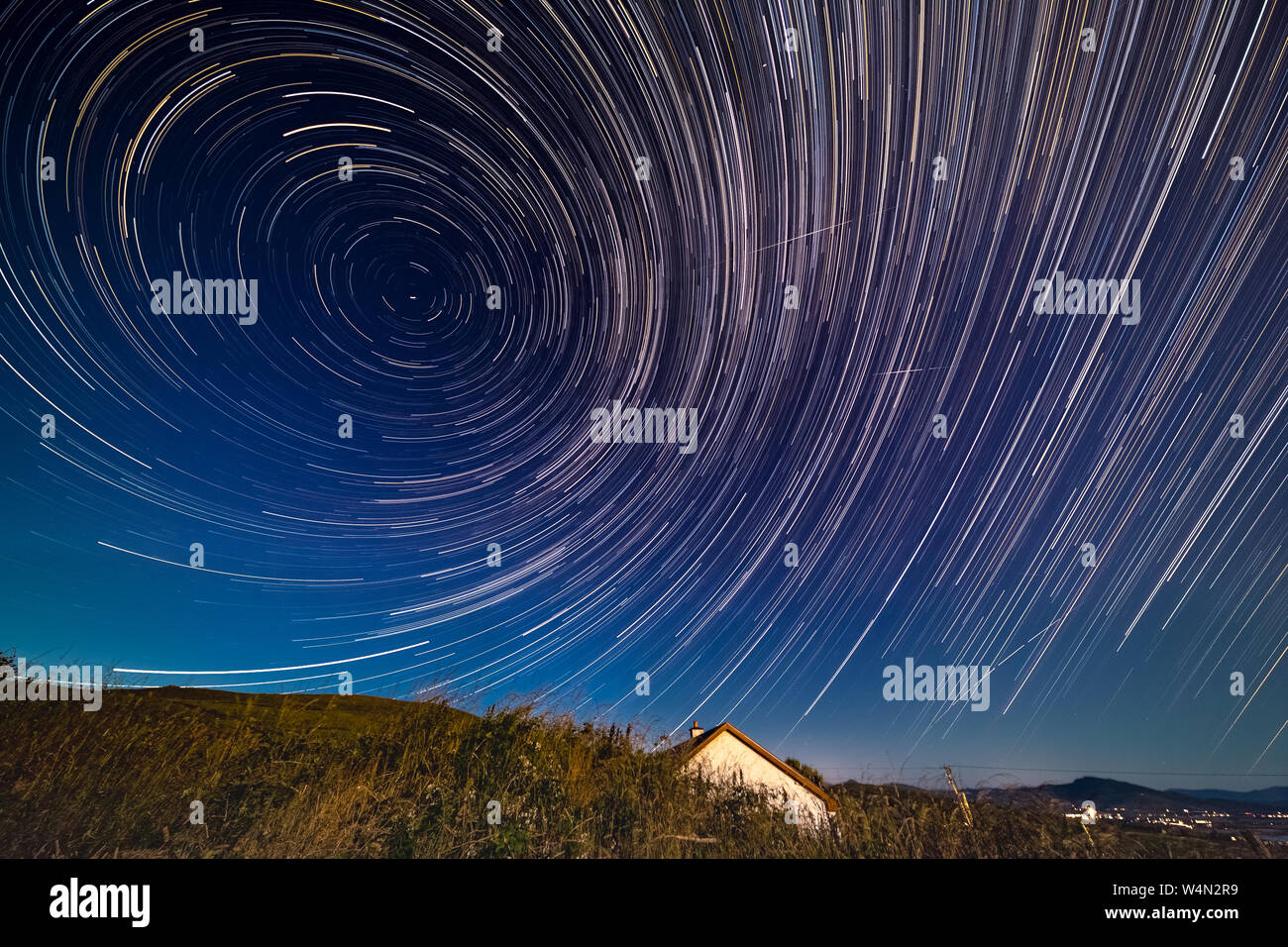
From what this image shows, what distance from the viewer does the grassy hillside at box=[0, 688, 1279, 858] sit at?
4.08 m

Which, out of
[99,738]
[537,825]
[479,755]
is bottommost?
[537,825]

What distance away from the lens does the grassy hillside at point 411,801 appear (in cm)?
408

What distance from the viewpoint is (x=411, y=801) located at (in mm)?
4340

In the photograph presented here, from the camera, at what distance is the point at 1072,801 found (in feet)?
15.6

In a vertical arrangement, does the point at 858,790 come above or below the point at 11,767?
below

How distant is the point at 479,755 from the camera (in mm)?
4812
